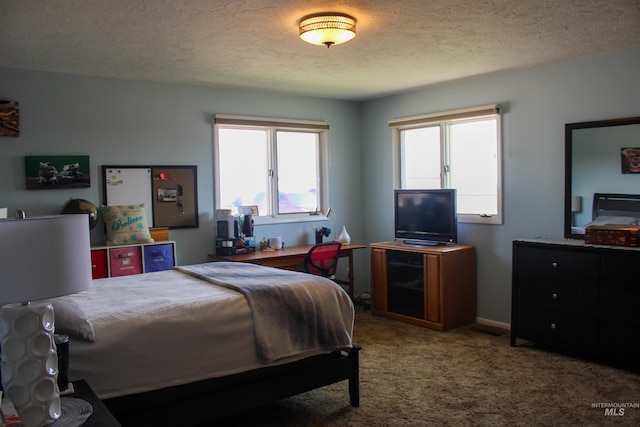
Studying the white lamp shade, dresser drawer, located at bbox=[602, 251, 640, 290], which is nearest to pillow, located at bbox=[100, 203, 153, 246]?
the white lamp shade

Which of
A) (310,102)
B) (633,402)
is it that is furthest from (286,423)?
(310,102)

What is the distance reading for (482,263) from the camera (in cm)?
507

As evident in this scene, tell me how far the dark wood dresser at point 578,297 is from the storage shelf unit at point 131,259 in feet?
9.71

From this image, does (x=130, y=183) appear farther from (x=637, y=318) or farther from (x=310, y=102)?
(x=637, y=318)

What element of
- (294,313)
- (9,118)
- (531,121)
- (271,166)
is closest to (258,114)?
(271,166)

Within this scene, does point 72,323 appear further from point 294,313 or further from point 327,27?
point 327,27

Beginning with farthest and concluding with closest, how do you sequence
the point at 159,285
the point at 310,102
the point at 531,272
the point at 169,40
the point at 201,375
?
the point at 310,102, the point at 531,272, the point at 169,40, the point at 159,285, the point at 201,375

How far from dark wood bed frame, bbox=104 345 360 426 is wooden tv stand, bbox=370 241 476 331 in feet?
6.11

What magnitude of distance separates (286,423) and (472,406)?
1157mm

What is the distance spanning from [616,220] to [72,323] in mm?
3813

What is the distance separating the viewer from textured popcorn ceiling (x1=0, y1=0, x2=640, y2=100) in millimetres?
2922

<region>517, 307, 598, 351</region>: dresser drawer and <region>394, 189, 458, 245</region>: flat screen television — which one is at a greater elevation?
<region>394, 189, 458, 245</region>: flat screen television

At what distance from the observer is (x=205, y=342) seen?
2.64m

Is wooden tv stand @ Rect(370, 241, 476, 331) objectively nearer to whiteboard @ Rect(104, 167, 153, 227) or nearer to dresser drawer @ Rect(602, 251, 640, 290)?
dresser drawer @ Rect(602, 251, 640, 290)
